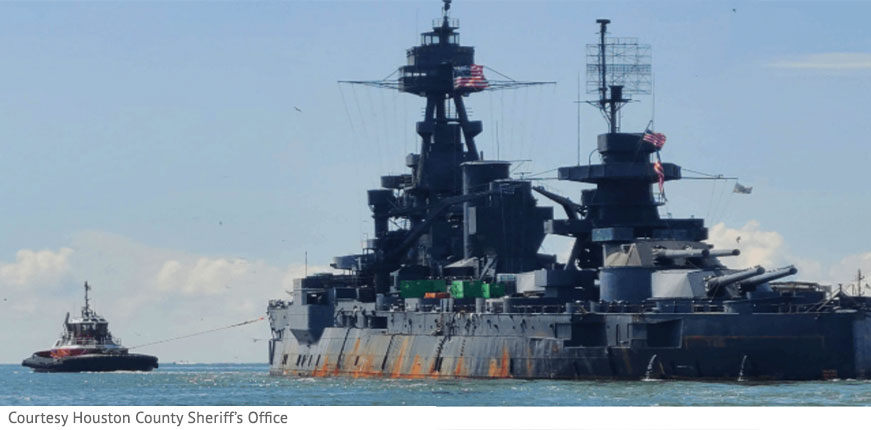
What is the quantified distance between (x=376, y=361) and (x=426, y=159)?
17.3 metres

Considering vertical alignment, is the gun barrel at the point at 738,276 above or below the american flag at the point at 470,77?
below

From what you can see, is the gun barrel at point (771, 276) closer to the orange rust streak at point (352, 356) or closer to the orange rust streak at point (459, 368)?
the orange rust streak at point (459, 368)

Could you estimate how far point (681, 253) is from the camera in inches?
3059

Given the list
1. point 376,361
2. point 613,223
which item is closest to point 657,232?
point 613,223

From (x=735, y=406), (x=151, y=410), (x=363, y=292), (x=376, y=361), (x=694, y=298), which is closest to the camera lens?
(x=151, y=410)

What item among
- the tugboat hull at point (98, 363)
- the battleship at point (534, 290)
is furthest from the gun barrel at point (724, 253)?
the tugboat hull at point (98, 363)

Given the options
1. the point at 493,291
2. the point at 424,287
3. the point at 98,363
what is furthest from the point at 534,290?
the point at 98,363

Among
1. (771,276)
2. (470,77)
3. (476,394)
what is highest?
(470,77)

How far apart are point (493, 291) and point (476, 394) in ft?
→ 62.6

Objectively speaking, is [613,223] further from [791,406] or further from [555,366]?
[791,406]

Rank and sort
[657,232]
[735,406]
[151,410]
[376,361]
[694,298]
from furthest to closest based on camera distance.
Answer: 1. [376,361]
2. [657,232]
3. [694,298]
4. [735,406]
5. [151,410]

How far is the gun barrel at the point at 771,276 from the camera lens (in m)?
71.7

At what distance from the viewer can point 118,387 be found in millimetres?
93375

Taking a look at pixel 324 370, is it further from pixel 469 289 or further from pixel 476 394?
pixel 476 394
